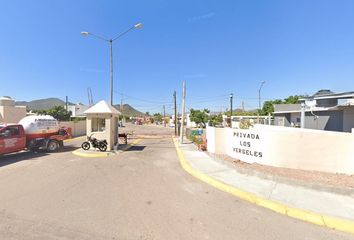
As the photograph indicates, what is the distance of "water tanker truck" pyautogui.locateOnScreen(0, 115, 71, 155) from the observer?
12.0 meters

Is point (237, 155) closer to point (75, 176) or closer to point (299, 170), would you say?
point (299, 170)

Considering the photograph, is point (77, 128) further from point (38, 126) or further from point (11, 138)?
point (11, 138)

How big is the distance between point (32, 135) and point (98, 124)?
4120 millimetres

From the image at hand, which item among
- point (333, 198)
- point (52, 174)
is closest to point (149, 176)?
point (52, 174)

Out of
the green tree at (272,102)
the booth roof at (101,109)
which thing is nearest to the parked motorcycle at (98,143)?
the booth roof at (101,109)

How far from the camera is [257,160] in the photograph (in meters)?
9.13

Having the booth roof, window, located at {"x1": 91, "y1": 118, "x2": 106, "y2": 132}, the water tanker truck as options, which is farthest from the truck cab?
window, located at {"x1": 91, "y1": 118, "x2": 106, "y2": 132}

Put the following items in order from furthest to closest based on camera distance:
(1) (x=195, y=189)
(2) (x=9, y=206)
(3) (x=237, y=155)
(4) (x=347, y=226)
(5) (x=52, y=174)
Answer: (3) (x=237, y=155) → (5) (x=52, y=174) → (1) (x=195, y=189) → (2) (x=9, y=206) → (4) (x=347, y=226)

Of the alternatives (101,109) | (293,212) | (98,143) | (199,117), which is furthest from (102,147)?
(199,117)

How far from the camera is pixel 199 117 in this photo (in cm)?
6569

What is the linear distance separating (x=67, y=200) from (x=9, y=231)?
164 centimetres

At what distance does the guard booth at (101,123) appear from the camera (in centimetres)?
1401

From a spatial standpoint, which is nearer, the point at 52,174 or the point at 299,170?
the point at 299,170

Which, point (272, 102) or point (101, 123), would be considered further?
point (272, 102)
